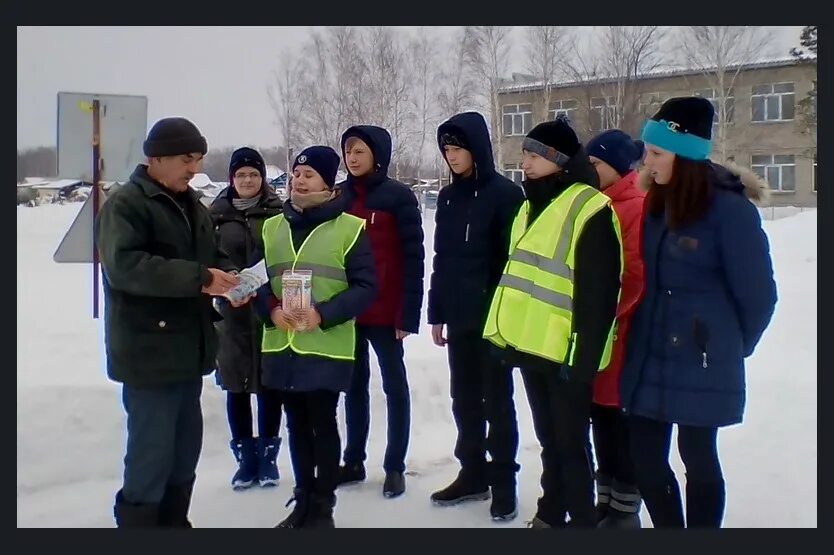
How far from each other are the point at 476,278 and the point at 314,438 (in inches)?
46.6

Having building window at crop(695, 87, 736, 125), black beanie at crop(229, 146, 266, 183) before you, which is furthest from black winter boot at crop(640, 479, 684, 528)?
building window at crop(695, 87, 736, 125)

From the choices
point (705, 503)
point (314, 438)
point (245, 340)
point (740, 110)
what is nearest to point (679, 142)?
point (705, 503)

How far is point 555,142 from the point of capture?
3.31m

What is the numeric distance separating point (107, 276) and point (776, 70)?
2991cm

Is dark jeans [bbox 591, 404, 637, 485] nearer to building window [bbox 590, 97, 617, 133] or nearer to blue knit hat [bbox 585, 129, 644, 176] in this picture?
blue knit hat [bbox 585, 129, 644, 176]

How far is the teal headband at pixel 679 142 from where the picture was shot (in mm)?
3006

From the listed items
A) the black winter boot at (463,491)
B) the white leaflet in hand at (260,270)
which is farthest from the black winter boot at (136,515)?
the black winter boot at (463,491)

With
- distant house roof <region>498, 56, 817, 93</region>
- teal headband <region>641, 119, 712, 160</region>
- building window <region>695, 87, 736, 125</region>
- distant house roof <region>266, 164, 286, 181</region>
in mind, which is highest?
distant house roof <region>498, 56, 817, 93</region>

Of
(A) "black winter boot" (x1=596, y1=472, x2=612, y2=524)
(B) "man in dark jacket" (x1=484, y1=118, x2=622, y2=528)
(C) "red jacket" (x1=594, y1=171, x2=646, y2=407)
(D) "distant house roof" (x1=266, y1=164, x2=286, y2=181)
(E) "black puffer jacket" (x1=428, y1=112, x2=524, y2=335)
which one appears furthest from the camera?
(D) "distant house roof" (x1=266, y1=164, x2=286, y2=181)

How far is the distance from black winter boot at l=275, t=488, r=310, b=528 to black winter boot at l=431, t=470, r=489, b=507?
77cm

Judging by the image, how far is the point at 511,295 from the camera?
331 centimetres

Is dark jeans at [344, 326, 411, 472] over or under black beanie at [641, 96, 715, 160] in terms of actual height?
under

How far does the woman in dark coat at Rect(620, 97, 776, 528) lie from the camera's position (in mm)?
2854

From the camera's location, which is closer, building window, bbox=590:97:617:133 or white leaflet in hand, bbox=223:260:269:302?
white leaflet in hand, bbox=223:260:269:302
